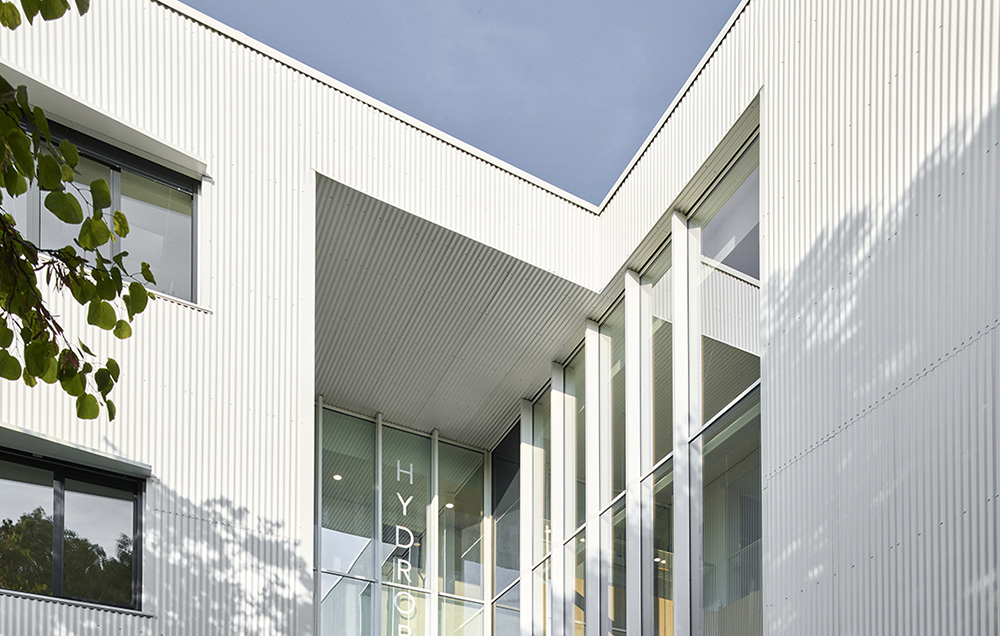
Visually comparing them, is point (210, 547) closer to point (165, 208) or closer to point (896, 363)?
point (165, 208)

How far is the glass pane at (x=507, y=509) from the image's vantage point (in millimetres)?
16547

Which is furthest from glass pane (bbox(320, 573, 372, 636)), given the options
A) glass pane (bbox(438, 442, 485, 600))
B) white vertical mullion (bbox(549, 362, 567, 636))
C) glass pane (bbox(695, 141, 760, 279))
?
glass pane (bbox(695, 141, 760, 279))

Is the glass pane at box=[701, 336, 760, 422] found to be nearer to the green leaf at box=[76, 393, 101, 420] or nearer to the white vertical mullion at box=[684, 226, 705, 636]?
the white vertical mullion at box=[684, 226, 705, 636]

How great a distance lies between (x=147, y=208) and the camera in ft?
33.8

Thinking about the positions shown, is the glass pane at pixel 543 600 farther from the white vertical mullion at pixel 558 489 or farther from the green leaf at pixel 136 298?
the green leaf at pixel 136 298

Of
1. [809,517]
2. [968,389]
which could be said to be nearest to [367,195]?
[809,517]

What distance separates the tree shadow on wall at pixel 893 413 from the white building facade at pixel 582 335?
2cm

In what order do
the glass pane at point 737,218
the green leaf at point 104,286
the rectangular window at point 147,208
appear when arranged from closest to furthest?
the green leaf at point 104,286 < the rectangular window at point 147,208 < the glass pane at point 737,218

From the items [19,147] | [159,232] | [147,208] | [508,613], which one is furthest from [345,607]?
[19,147]

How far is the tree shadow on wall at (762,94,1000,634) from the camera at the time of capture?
691 cm

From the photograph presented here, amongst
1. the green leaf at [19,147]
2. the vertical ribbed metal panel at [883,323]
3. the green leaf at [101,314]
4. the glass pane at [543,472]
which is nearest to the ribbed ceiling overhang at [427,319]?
the glass pane at [543,472]

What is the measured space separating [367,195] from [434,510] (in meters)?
6.50

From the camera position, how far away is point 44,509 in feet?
29.3

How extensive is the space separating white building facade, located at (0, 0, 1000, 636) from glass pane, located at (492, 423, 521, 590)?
48cm
